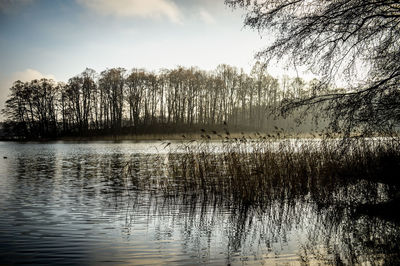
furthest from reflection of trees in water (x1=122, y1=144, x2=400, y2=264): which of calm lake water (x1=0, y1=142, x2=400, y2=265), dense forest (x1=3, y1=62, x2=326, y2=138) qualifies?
dense forest (x1=3, y1=62, x2=326, y2=138)

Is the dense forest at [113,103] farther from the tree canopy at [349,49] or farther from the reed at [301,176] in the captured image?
the tree canopy at [349,49]

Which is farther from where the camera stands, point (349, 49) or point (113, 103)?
point (113, 103)

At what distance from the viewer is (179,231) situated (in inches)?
257

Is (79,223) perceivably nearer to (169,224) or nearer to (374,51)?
(169,224)

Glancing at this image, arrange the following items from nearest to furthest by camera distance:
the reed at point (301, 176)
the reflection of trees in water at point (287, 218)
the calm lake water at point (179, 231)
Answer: the calm lake water at point (179, 231)
the reflection of trees in water at point (287, 218)
the reed at point (301, 176)

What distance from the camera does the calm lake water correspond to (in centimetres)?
508

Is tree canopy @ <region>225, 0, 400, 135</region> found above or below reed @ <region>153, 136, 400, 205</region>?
above

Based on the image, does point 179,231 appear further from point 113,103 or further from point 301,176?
point 113,103

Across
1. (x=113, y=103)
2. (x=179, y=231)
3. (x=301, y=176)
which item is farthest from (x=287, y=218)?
(x=113, y=103)

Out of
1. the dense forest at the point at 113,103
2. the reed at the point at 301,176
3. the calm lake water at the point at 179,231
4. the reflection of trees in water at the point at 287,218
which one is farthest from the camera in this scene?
the dense forest at the point at 113,103

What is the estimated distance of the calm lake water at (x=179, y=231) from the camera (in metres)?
5.08

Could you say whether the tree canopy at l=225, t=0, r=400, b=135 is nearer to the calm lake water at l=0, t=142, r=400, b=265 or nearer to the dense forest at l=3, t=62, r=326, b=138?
the calm lake water at l=0, t=142, r=400, b=265

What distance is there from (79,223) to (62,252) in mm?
1873

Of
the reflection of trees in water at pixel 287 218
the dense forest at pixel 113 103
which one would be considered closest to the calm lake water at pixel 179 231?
the reflection of trees in water at pixel 287 218
